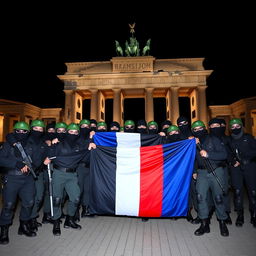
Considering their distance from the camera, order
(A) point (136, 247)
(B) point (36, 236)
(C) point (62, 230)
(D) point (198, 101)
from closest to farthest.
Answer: (A) point (136, 247), (B) point (36, 236), (C) point (62, 230), (D) point (198, 101)

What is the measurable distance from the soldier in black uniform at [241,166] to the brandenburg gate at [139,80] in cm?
2791

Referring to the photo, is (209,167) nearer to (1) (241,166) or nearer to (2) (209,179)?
(2) (209,179)

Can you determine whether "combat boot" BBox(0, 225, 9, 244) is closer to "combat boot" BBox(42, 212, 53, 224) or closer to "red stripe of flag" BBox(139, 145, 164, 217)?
"combat boot" BBox(42, 212, 53, 224)

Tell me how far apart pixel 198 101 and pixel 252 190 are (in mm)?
29859

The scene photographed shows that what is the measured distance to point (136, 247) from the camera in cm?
439

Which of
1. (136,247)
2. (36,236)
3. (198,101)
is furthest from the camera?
(198,101)

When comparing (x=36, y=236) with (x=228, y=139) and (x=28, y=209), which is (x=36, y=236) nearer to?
(x=28, y=209)

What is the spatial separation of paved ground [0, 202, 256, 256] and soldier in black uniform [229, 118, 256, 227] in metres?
0.46

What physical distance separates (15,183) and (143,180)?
9.37ft

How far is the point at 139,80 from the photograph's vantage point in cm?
3459

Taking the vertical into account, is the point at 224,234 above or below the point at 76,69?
below

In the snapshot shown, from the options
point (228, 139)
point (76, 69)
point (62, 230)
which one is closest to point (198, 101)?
point (76, 69)

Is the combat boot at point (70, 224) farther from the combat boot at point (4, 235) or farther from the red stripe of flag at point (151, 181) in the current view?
the red stripe of flag at point (151, 181)

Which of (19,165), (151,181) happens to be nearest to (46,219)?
(19,165)
